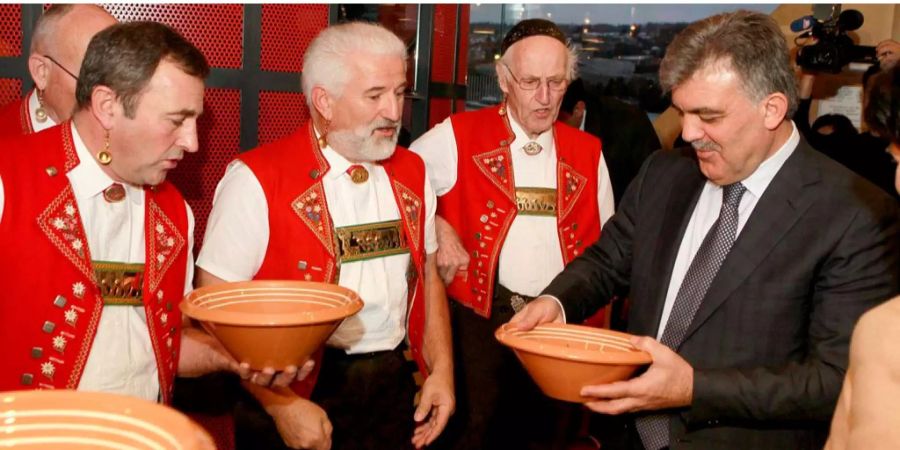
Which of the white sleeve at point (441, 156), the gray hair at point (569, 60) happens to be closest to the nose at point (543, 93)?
the gray hair at point (569, 60)

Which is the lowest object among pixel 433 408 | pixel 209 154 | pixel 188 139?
pixel 433 408

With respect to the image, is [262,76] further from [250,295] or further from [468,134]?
[250,295]

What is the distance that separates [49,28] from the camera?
8.48 feet

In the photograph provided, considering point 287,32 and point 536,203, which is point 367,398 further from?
point 287,32

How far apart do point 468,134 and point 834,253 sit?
1647 mm

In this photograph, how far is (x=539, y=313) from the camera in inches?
84.4

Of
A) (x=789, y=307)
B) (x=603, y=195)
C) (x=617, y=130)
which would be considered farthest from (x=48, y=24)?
(x=617, y=130)

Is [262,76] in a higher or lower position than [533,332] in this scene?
higher

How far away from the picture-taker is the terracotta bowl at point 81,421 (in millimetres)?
1099

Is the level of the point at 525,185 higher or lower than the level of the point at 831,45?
lower

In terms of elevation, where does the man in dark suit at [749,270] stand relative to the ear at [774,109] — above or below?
below

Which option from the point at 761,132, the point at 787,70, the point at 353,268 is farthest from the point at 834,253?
the point at 353,268

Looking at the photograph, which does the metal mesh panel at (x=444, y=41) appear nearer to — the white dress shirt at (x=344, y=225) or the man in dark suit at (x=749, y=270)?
the white dress shirt at (x=344, y=225)

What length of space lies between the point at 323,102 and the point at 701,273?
1.20 metres
